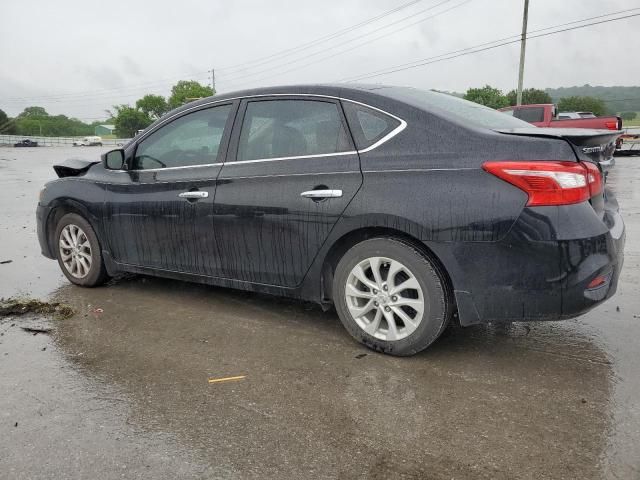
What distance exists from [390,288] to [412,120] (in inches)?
40.0

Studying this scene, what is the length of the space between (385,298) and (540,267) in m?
0.91

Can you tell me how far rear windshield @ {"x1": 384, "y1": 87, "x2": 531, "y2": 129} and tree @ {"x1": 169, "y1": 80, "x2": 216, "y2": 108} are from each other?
10849 centimetres

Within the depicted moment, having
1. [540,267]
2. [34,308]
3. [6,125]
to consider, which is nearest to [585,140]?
[540,267]

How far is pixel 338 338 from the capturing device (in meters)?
3.79

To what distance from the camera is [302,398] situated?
2963 millimetres

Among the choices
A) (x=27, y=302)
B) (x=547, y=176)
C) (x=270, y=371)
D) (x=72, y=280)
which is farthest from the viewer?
(x=72, y=280)

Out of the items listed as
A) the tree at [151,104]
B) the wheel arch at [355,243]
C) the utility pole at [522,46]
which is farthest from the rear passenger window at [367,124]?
the tree at [151,104]

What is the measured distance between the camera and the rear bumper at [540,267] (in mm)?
2943

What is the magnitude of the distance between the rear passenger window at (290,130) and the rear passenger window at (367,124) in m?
0.07

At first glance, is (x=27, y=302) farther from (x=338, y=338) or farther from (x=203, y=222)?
(x=338, y=338)

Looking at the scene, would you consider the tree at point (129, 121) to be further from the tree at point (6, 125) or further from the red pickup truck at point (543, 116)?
the red pickup truck at point (543, 116)

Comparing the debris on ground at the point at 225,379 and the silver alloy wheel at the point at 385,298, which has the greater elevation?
the silver alloy wheel at the point at 385,298

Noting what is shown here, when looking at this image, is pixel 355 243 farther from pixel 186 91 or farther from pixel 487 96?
pixel 186 91

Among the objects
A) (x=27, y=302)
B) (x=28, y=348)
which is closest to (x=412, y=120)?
(x=28, y=348)
